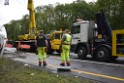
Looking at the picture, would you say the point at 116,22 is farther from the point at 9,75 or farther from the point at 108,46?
the point at 9,75

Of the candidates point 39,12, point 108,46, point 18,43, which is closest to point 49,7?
point 39,12

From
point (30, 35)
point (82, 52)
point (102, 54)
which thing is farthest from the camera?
point (30, 35)

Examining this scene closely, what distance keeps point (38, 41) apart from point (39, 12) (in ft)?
204

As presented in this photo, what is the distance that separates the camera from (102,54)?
17219 millimetres

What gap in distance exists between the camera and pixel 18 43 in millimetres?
33625

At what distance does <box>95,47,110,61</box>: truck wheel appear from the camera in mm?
16906

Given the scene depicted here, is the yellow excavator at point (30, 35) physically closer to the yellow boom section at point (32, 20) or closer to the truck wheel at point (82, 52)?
the yellow boom section at point (32, 20)

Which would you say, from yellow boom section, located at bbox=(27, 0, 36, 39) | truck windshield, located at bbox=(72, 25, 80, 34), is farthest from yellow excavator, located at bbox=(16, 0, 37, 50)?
truck windshield, located at bbox=(72, 25, 80, 34)

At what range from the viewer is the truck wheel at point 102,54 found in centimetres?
1691

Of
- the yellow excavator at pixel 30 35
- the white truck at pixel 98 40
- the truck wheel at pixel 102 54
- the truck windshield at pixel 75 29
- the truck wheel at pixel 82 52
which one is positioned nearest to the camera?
the white truck at pixel 98 40

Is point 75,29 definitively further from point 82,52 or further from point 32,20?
point 32,20

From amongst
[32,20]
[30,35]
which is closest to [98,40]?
[30,35]

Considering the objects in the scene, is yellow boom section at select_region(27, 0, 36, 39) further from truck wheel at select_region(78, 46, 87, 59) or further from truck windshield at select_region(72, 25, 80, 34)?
truck wheel at select_region(78, 46, 87, 59)

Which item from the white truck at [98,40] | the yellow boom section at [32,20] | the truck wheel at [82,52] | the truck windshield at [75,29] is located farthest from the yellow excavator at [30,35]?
the truck wheel at [82,52]
